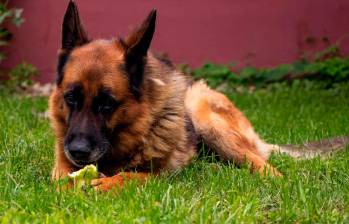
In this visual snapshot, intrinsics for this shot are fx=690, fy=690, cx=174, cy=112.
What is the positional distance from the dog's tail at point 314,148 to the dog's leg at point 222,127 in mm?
271

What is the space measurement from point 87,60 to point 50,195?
104cm

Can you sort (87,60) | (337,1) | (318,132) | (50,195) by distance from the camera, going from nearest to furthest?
1. (50,195)
2. (87,60)
3. (318,132)
4. (337,1)

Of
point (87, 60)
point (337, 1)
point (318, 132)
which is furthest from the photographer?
point (337, 1)

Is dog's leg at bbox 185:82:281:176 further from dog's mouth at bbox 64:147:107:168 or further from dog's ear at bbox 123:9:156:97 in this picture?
dog's mouth at bbox 64:147:107:168

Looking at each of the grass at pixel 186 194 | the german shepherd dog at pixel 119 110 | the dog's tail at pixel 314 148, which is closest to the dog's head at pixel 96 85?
the german shepherd dog at pixel 119 110

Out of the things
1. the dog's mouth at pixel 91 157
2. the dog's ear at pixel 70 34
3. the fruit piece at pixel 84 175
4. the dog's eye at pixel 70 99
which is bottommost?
the fruit piece at pixel 84 175

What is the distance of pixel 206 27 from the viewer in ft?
37.4

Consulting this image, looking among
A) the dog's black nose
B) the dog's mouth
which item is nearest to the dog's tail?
the dog's mouth

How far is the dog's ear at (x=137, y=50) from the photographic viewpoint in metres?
4.80

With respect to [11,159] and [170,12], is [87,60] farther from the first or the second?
[170,12]

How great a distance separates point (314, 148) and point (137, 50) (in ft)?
6.51

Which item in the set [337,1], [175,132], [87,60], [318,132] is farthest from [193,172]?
[337,1]

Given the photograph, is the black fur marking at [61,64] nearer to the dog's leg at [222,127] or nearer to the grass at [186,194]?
the grass at [186,194]

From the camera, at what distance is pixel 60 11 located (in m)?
11.3
